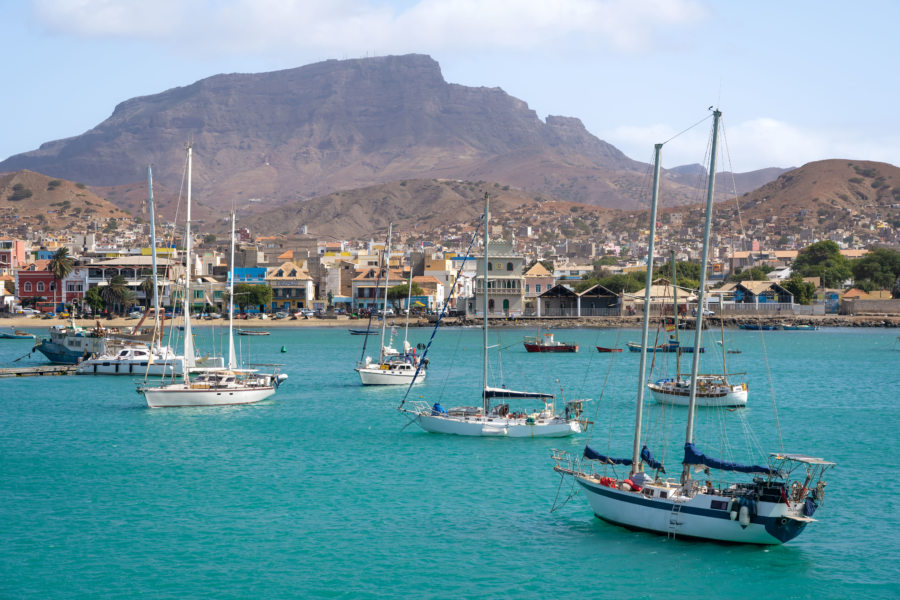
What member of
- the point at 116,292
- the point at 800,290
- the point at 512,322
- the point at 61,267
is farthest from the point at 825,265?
the point at 61,267

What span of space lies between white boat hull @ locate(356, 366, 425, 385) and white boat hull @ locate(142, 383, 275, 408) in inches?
393

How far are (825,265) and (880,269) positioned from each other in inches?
459

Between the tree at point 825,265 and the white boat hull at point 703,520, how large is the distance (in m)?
155

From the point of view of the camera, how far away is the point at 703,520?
23.0m

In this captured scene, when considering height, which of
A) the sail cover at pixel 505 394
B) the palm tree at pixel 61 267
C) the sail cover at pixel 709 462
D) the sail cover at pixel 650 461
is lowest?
the sail cover at pixel 505 394

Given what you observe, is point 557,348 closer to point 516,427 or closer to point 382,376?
point 382,376

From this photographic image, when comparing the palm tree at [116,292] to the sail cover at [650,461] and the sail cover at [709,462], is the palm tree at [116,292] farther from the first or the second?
the sail cover at [709,462]

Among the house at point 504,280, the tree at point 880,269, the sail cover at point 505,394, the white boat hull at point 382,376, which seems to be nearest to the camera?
the sail cover at point 505,394

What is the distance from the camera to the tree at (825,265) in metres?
170

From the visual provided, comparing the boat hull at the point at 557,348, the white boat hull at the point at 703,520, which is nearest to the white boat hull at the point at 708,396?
the white boat hull at the point at 703,520

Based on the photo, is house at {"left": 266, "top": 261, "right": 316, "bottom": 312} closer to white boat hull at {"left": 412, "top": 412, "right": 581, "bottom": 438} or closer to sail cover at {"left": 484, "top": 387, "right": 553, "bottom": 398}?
sail cover at {"left": 484, "top": 387, "right": 553, "bottom": 398}

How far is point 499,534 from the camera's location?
2511 cm

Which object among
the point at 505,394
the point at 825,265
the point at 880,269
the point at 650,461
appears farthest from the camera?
the point at 825,265

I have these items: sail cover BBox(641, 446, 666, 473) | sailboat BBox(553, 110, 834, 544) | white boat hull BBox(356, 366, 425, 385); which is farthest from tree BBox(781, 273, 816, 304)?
sailboat BBox(553, 110, 834, 544)
